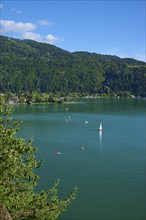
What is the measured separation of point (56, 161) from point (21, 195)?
2683 centimetres

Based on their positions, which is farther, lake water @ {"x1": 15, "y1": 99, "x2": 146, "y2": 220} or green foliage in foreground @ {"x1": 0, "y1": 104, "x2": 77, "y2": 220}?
lake water @ {"x1": 15, "y1": 99, "x2": 146, "y2": 220}

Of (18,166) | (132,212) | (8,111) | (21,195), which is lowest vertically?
(132,212)

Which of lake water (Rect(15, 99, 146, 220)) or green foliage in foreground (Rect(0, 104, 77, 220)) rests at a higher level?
green foliage in foreground (Rect(0, 104, 77, 220))

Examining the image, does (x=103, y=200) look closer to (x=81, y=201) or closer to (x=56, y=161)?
(x=81, y=201)

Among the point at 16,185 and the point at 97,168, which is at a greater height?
the point at 16,185

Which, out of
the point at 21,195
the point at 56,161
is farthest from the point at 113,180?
the point at 21,195

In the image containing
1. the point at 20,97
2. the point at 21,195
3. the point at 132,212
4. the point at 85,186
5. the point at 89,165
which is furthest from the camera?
the point at 20,97

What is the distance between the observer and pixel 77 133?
2442 inches

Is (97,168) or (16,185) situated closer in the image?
(16,185)

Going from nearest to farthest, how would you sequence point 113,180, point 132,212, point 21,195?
point 21,195
point 132,212
point 113,180

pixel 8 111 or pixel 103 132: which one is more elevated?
pixel 8 111

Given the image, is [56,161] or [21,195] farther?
[56,161]

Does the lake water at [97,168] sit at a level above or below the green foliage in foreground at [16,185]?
below

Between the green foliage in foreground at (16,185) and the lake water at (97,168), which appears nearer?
the green foliage in foreground at (16,185)
